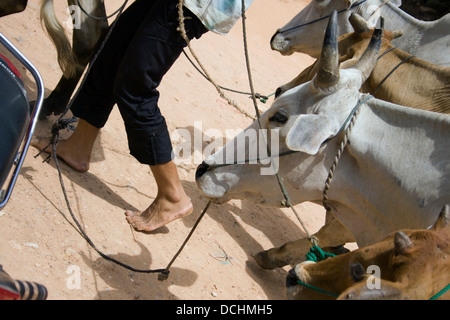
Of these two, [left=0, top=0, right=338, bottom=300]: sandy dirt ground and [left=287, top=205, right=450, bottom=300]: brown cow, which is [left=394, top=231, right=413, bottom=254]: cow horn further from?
[left=0, top=0, right=338, bottom=300]: sandy dirt ground

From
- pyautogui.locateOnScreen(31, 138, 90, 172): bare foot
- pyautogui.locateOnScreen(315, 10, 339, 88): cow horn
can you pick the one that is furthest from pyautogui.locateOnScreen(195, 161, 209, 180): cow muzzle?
pyautogui.locateOnScreen(31, 138, 90, 172): bare foot

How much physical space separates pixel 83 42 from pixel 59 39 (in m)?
0.25

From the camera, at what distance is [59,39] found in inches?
166

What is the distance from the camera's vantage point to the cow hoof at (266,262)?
4.11m

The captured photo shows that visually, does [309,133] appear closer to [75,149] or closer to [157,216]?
[157,216]

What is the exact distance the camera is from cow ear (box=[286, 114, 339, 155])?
9.14 feet

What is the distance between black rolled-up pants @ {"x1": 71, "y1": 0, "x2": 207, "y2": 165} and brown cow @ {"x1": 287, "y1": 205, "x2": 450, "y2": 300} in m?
1.63

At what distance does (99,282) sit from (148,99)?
1160mm

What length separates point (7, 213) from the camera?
3.24m

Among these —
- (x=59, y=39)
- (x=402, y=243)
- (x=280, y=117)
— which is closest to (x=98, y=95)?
(x=59, y=39)

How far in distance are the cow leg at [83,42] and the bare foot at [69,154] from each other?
0.46 meters

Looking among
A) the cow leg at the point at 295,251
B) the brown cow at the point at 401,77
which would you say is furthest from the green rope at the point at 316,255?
the brown cow at the point at 401,77

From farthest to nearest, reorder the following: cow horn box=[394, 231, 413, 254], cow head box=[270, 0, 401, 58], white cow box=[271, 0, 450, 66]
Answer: cow head box=[270, 0, 401, 58] → white cow box=[271, 0, 450, 66] → cow horn box=[394, 231, 413, 254]
